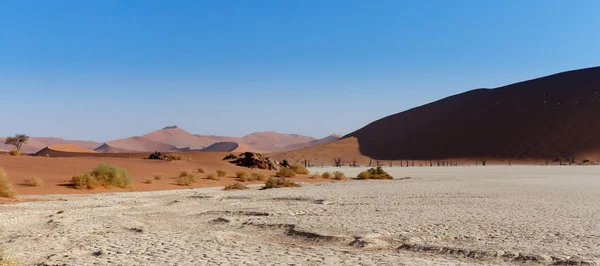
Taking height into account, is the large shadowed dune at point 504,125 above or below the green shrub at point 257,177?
above

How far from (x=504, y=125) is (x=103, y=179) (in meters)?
77.6

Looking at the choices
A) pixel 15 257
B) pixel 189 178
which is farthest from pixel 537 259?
pixel 189 178

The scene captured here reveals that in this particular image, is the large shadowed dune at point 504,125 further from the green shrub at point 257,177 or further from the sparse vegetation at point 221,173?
the sparse vegetation at point 221,173

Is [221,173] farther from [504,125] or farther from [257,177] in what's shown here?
[504,125]

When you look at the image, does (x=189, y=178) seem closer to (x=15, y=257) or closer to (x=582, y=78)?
(x=15, y=257)

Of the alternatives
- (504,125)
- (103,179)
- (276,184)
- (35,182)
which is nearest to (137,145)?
(504,125)

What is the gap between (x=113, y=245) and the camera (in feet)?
28.7

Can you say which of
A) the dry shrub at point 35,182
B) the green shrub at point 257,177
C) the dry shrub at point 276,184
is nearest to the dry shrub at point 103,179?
the dry shrub at point 35,182

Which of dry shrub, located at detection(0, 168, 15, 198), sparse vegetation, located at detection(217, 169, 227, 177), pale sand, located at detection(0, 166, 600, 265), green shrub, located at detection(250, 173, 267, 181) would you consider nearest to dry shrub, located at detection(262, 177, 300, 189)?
green shrub, located at detection(250, 173, 267, 181)

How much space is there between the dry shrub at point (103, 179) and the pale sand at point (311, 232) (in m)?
6.24

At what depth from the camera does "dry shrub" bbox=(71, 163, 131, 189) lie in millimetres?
22828

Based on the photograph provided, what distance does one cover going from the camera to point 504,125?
89312 mm

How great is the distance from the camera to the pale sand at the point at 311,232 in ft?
25.1

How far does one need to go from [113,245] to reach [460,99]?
10580cm
